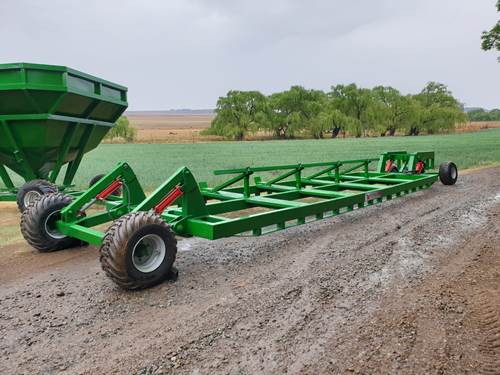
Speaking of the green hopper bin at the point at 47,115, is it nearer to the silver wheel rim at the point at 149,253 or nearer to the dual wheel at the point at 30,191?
the dual wheel at the point at 30,191

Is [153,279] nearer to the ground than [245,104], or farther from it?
nearer to the ground

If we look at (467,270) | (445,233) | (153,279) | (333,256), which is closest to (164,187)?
(153,279)

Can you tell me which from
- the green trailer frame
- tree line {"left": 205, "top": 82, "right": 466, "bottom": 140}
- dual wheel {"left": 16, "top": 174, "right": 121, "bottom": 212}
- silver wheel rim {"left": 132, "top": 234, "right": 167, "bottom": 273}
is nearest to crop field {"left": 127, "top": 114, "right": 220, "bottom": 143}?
tree line {"left": 205, "top": 82, "right": 466, "bottom": 140}

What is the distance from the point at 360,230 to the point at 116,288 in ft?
12.0

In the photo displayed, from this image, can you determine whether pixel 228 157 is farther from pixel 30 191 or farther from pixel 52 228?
pixel 52 228

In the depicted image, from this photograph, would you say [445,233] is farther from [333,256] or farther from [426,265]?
[333,256]

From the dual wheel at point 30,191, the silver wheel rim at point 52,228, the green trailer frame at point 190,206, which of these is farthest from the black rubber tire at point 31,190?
the green trailer frame at point 190,206

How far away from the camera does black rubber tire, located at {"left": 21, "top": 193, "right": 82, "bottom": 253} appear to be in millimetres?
4977

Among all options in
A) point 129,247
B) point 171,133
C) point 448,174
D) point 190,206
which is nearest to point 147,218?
point 129,247

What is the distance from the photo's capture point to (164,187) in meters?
4.37

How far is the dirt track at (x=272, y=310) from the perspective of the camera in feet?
9.04

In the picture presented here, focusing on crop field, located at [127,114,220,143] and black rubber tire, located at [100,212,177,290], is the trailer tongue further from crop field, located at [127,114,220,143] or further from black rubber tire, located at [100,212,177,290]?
crop field, located at [127,114,220,143]

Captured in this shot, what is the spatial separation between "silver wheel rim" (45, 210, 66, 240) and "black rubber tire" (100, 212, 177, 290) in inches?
67.6

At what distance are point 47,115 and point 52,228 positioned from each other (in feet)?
10.4
